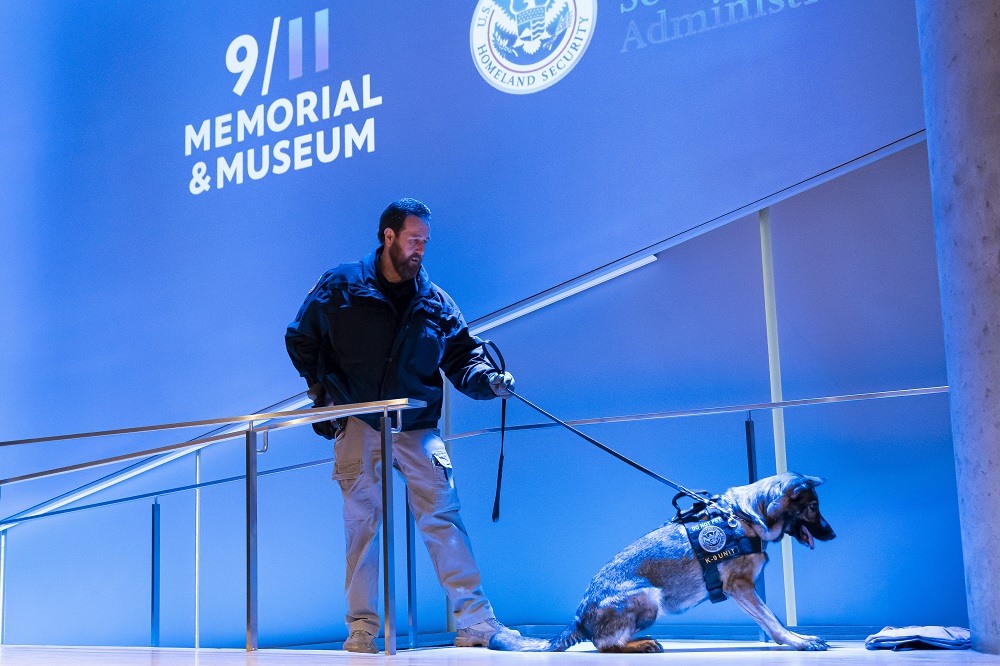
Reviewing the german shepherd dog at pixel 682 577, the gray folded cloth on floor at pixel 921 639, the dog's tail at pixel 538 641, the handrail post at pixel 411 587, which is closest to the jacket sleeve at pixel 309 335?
the handrail post at pixel 411 587

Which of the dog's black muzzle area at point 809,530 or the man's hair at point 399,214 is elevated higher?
the man's hair at point 399,214

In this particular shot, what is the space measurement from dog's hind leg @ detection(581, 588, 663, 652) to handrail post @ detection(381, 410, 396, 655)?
55 centimetres

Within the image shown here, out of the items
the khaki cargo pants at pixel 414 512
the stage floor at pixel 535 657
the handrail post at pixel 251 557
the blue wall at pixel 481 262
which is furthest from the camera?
the blue wall at pixel 481 262

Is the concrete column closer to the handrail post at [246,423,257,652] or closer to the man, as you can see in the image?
the man

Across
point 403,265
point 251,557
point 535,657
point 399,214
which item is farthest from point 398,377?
point 535,657

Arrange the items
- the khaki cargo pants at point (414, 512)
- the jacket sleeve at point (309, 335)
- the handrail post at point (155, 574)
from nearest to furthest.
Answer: the khaki cargo pants at point (414, 512)
the jacket sleeve at point (309, 335)
the handrail post at point (155, 574)

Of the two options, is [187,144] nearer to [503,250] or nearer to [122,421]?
[122,421]

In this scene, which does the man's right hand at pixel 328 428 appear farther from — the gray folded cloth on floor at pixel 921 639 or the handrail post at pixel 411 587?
the gray folded cloth on floor at pixel 921 639

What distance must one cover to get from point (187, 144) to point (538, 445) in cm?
239

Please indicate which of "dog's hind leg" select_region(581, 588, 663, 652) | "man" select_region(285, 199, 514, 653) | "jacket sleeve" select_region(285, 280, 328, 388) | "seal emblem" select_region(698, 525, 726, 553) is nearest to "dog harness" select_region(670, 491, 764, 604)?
"seal emblem" select_region(698, 525, 726, 553)

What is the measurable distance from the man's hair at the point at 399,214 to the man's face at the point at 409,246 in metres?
0.02

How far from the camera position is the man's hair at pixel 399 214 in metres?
3.74

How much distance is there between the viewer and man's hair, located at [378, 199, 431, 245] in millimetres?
3742

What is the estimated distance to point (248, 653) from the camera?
10.6ft
